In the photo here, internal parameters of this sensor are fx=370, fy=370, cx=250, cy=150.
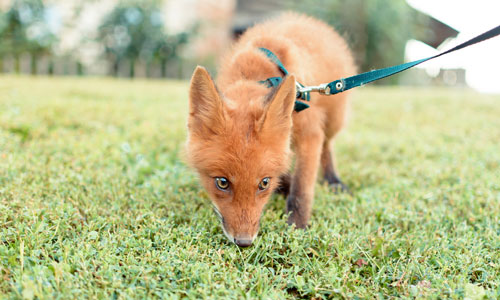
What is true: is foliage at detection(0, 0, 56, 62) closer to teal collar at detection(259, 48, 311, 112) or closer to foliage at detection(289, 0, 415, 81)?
foliage at detection(289, 0, 415, 81)

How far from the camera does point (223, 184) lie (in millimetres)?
2584

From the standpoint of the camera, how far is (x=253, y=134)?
2586 mm

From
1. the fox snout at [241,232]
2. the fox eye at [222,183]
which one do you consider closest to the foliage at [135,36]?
the fox eye at [222,183]

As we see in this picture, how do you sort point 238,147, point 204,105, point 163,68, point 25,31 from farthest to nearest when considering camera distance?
point 163,68, point 25,31, point 204,105, point 238,147

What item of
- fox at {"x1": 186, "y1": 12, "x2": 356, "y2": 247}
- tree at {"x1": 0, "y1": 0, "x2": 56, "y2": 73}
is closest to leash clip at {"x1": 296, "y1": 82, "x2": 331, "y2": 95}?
fox at {"x1": 186, "y1": 12, "x2": 356, "y2": 247}

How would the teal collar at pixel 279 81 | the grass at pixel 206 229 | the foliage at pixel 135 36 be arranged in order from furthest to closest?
the foliage at pixel 135 36
the teal collar at pixel 279 81
the grass at pixel 206 229

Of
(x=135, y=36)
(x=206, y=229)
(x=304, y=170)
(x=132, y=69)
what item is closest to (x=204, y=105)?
(x=206, y=229)

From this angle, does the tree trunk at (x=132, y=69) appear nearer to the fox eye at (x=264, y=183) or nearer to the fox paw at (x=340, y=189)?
the fox paw at (x=340, y=189)

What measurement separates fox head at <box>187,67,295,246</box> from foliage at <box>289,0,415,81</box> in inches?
676

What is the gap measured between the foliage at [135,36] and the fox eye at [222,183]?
21747 mm

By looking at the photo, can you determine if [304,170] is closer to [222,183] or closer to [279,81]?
[279,81]

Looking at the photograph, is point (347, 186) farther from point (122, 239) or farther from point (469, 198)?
point (122, 239)

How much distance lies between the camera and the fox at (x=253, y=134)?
2506 mm

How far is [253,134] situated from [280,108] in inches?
11.7
